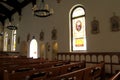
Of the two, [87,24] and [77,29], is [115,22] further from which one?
[77,29]

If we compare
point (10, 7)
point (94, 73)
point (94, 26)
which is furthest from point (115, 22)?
point (10, 7)

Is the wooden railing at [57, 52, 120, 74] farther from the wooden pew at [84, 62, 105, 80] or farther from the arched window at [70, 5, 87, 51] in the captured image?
the wooden pew at [84, 62, 105, 80]

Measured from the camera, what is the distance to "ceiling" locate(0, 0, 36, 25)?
43.6ft

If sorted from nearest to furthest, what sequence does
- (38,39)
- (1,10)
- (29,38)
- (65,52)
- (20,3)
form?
1. (65,52)
2. (38,39)
3. (29,38)
4. (20,3)
5. (1,10)

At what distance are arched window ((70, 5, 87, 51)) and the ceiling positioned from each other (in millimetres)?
4485

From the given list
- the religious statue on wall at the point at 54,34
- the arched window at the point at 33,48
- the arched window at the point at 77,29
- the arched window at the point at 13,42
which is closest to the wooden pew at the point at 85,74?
the arched window at the point at 77,29

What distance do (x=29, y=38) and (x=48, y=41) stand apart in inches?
108

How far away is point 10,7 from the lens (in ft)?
50.8

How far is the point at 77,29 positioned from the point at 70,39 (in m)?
0.64

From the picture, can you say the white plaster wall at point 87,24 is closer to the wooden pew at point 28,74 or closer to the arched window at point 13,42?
the arched window at point 13,42

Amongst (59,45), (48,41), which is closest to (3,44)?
(48,41)

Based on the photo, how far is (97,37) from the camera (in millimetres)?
7086

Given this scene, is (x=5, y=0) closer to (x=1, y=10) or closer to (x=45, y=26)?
(x=1, y=10)

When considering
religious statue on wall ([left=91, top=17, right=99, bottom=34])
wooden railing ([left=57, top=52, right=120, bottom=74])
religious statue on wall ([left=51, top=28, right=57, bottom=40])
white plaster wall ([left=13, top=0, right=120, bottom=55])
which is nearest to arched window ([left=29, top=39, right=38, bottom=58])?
white plaster wall ([left=13, top=0, right=120, bottom=55])
